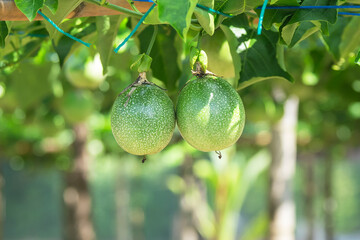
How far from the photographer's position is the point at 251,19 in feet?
3.81

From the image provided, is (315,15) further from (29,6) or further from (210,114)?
(29,6)

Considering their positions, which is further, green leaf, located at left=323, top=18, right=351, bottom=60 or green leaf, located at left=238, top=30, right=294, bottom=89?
green leaf, located at left=323, top=18, right=351, bottom=60

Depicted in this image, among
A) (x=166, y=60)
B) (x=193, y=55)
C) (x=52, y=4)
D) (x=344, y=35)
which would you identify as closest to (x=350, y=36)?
(x=344, y=35)

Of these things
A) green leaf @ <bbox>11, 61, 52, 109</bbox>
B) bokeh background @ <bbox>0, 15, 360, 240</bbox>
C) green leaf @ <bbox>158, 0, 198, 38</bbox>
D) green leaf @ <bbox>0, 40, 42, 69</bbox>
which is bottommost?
bokeh background @ <bbox>0, 15, 360, 240</bbox>

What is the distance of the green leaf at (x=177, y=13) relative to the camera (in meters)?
0.67

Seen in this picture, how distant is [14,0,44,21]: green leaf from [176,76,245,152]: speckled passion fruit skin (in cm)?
28

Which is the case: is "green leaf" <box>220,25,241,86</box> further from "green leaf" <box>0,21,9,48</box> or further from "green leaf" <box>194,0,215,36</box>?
"green leaf" <box>0,21,9,48</box>

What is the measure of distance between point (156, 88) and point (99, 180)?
12.0m

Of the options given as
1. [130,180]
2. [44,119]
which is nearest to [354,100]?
[44,119]

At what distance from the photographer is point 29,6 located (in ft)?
2.63

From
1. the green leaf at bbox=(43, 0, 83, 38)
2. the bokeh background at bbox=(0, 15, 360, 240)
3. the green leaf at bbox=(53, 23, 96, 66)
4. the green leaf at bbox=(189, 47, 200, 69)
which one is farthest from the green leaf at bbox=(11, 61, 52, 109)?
the green leaf at bbox=(189, 47, 200, 69)

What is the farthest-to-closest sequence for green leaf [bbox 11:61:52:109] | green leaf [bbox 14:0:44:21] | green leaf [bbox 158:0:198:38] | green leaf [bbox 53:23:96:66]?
green leaf [bbox 11:61:52:109], green leaf [bbox 53:23:96:66], green leaf [bbox 14:0:44:21], green leaf [bbox 158:0:198:38]

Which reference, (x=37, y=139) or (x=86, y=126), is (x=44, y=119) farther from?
(x=37, y=139)

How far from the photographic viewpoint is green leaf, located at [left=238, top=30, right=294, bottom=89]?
1.05 m
